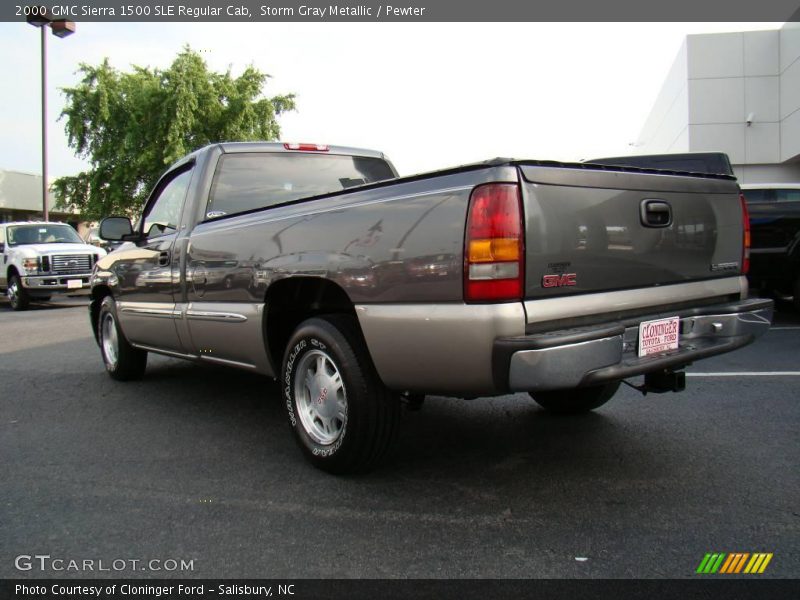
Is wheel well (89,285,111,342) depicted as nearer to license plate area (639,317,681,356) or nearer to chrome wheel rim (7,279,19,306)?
license plate area (639,317,681,356)

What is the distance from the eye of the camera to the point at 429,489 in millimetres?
3295

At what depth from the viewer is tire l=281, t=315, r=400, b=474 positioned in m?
3.24

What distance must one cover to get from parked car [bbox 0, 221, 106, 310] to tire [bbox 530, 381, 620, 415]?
42.1 feet

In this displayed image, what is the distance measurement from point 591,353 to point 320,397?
1460 mm

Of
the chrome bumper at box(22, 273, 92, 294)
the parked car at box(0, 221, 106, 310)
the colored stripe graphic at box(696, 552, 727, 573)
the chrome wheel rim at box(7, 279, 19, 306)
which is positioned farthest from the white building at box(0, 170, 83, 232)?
the colored stripe graphic at box(696, 552, 727, 573)

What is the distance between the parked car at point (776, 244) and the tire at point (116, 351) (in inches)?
298

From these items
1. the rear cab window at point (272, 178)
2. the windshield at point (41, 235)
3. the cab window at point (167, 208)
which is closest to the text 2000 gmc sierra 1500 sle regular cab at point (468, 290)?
the rear cab window at point (272, 178)

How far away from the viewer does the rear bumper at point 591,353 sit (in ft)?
8.74

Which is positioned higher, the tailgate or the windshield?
the windshield

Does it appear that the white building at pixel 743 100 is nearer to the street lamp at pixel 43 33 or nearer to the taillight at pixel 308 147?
the street lamp at pixel 43 33

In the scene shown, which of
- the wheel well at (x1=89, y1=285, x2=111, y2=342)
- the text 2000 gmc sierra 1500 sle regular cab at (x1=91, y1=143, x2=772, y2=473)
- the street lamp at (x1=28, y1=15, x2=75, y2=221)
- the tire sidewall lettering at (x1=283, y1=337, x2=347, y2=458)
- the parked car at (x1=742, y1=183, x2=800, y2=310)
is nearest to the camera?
the text 2000 gmc sierra 1500 sle regular cab at (x1=91, y1=143, x2=772, y2=473)

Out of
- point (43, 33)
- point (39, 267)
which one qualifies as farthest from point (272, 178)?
point (43, 33)

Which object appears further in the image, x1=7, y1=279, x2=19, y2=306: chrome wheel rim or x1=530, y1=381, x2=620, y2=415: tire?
x1=7, y1=279, x2=19, y2=306: chrome wheel rim

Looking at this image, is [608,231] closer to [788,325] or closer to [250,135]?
[788,325]
